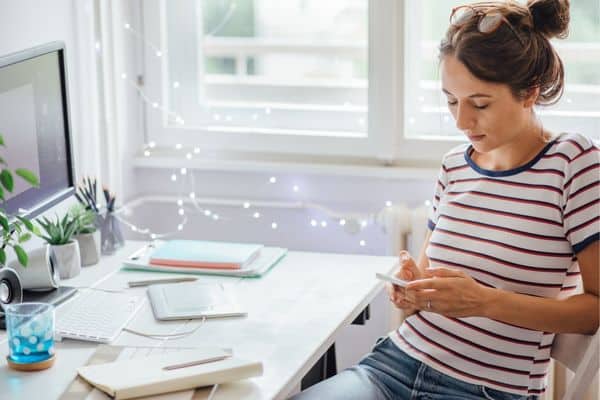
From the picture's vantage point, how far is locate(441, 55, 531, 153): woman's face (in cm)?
178

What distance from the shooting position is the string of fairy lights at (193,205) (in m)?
2.66

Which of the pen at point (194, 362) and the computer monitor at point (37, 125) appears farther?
the computer monitor at point (37, 125)

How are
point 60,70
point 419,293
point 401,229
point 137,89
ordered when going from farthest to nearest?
point 137,89
point 401,229
point 60,70
point 419,293

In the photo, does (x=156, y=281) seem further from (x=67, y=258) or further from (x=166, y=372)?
(x=166, y=372)

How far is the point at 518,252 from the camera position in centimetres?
179

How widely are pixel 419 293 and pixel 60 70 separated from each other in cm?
91

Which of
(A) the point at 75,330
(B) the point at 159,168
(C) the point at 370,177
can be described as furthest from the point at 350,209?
(A) the point at 75,330

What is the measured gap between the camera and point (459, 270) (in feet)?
6.03

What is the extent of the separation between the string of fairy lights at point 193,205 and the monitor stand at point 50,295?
0.60 meters

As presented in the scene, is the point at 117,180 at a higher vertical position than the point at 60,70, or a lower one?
lower

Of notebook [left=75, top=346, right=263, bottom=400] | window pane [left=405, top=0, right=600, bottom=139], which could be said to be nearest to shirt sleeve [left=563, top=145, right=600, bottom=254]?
notebook [left=75, top=346, right=263, bottom=400]

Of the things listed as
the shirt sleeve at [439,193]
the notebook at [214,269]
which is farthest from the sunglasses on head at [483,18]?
the notebook at [214,269]

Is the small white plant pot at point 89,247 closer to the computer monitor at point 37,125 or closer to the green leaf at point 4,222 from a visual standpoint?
the computer monitor at point 37,125

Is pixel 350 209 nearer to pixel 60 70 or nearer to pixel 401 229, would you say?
pixel 401 229
